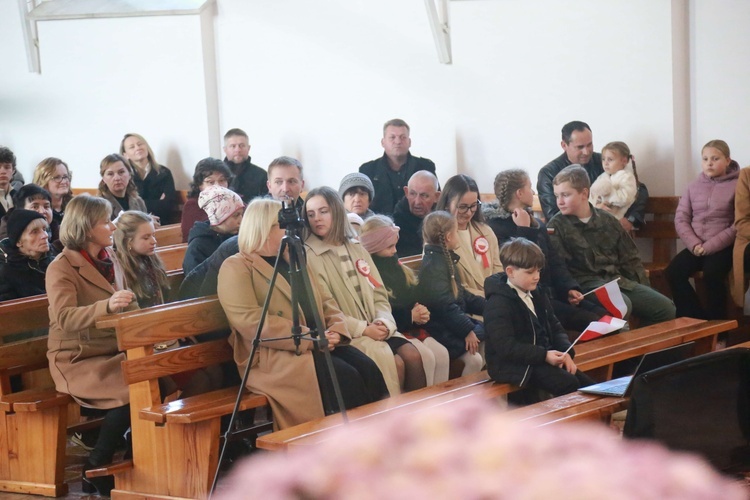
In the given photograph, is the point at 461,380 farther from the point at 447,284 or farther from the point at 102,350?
the point at 102,350

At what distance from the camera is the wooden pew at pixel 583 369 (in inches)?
137

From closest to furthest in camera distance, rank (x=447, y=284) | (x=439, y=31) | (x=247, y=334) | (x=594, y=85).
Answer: (x=247, y=334), (x=447, y=284), (x=594, y=85), (x=439, y=31)

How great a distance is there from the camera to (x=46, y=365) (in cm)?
462

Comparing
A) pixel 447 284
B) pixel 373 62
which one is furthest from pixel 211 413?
pixel 373 62

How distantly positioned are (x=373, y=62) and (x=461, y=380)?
414 centimetres

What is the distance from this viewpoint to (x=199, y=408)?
12.9 ft

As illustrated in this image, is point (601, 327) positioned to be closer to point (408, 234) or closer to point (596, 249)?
point (596, 249)

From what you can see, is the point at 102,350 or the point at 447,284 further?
the point at 447,284

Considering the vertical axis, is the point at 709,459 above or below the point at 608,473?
below

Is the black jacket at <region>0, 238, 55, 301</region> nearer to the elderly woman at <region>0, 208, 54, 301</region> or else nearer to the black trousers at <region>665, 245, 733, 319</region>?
the elderly woman at <region>0, 208, 54, 301</region>

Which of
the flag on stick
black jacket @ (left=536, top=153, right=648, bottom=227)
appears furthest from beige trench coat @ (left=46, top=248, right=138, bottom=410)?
black jacket @ (left=536, top=153, right=648, bottom=227)

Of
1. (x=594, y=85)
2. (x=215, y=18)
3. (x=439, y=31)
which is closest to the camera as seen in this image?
(x=594, y=85)

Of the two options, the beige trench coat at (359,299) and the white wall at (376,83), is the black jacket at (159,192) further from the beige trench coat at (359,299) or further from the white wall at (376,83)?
the beige trench coat at (359,299)

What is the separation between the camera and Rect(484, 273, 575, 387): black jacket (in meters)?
4.05
